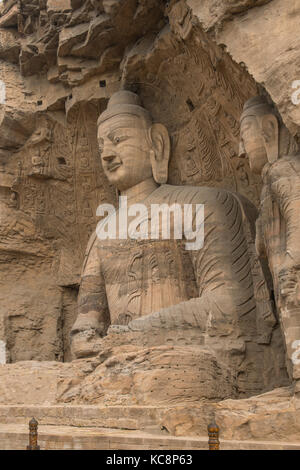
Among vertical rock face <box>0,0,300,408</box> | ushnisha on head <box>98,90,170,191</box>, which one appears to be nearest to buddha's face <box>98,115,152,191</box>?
ushnisha on head <box>98,90,170,191</box>

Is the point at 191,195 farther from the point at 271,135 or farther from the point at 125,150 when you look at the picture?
the point at 271,135

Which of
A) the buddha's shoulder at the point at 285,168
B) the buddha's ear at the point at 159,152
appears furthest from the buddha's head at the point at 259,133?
the buddha's ear at the point at 159,152

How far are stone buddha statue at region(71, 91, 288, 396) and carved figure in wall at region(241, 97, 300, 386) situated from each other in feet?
2.92

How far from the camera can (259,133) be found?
5773mm

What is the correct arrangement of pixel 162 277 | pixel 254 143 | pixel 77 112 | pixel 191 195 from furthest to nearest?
1. pixel 77 112
2. pixel 191 195
3. pixel 162 277
4. pixel 254 143

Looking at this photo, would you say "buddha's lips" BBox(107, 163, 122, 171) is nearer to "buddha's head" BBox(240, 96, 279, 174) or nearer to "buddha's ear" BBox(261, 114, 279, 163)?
"buddha's head" BBox(240, 96, 279, 174)

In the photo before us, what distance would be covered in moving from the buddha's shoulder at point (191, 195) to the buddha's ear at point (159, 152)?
0.83 feet

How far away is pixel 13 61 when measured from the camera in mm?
9125

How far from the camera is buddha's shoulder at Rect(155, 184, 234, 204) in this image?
7199 millimetres

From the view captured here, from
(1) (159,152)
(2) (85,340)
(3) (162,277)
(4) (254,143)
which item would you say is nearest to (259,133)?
A: (4) (254,143)

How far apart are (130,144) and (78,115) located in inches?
42.3

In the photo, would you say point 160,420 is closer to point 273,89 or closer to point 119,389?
point 119,389

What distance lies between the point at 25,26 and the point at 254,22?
3934mm

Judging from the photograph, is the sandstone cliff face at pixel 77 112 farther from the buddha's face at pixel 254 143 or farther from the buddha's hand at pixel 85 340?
the buddha's hand at pixel 85 340
